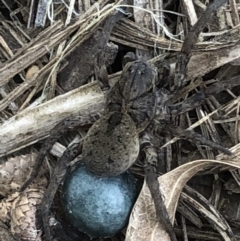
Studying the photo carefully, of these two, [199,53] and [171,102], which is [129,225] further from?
[199,53]

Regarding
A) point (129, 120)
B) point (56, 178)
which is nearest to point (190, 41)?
point (129, 120)

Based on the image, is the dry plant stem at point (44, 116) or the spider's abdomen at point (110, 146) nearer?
the spider's abdomen at point (110, 146)

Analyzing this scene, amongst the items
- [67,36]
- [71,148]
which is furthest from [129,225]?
[67,36]

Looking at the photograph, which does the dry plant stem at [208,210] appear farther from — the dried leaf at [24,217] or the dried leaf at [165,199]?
the dried leaf at [24,217]

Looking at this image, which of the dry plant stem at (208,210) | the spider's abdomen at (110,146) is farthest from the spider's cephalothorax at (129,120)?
the dry plant stem at (208,210)

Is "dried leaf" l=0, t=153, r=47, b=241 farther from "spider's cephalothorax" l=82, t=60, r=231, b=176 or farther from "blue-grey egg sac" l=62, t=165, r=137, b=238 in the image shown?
"spider's cephalothorax" l=82, t=60, r=231, b=176

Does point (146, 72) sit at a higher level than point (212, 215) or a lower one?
higher
